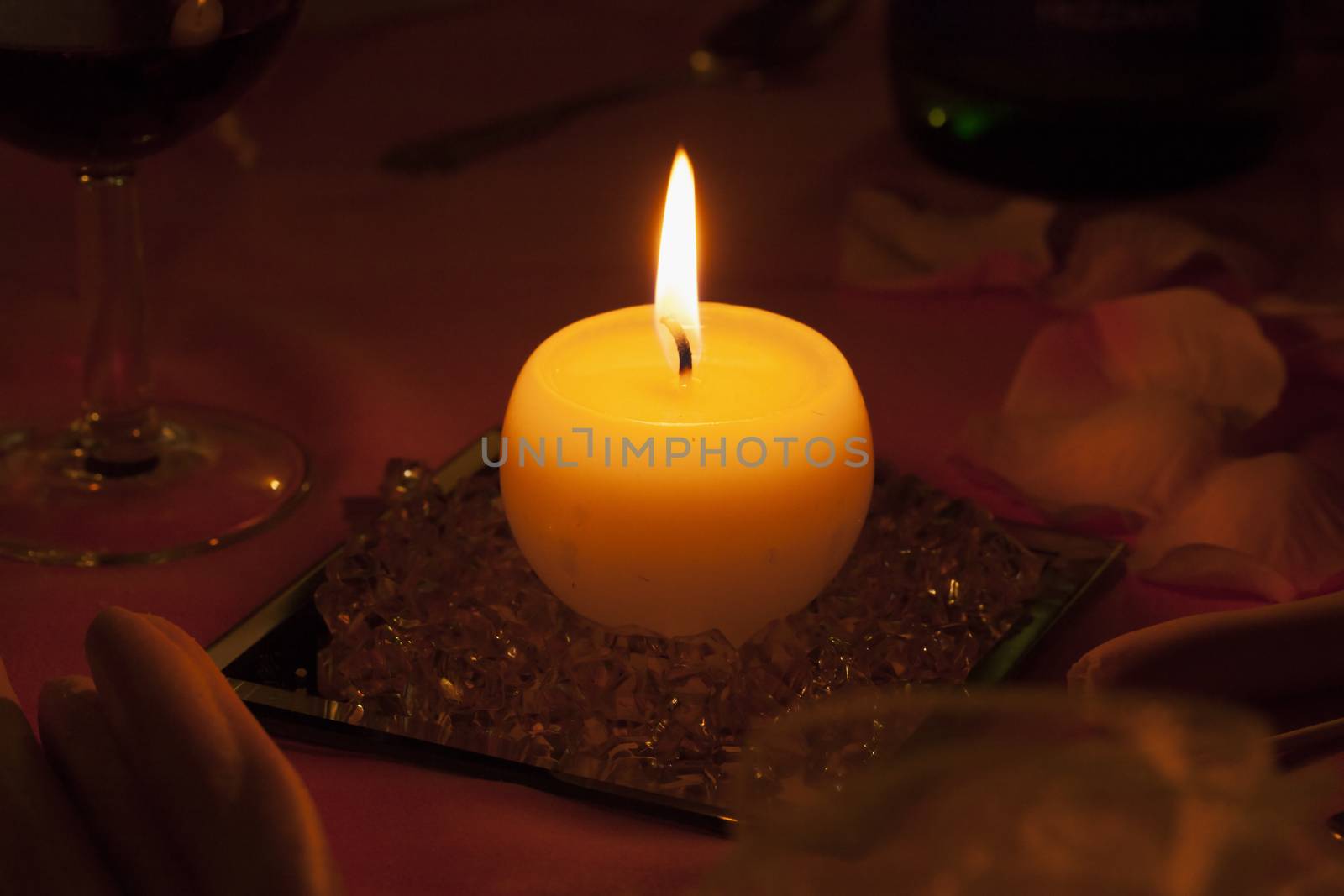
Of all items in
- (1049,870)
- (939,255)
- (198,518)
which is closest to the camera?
(1049,870)

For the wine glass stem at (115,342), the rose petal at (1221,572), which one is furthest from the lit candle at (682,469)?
the wine glass stem at (115,342)

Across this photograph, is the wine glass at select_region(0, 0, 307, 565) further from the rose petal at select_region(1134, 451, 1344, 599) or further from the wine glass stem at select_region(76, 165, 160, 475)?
the rose petal at select_region(1134, 451, 1344, 599)

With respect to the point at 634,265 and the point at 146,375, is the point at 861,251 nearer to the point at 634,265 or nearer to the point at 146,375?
the point at 634,265

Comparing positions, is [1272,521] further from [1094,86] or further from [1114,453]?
[1094,86]

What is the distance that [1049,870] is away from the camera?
34 centimetres

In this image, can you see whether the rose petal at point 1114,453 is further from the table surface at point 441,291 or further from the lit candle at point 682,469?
the lit candle at point 682,469

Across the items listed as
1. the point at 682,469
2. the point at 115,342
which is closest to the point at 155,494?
the point at 115,342

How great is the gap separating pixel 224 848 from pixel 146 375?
367 millimetres

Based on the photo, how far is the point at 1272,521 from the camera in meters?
0.61

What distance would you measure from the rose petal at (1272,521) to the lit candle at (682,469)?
6.3 inches

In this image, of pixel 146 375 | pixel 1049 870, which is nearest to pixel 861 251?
pixel 146 375

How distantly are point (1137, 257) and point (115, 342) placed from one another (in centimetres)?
52

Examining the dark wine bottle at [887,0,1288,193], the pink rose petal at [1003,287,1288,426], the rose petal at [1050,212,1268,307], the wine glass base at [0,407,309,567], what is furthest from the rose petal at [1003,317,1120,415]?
the wine glass base at [0,407,309,567]

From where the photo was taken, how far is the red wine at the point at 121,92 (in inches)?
22.6
